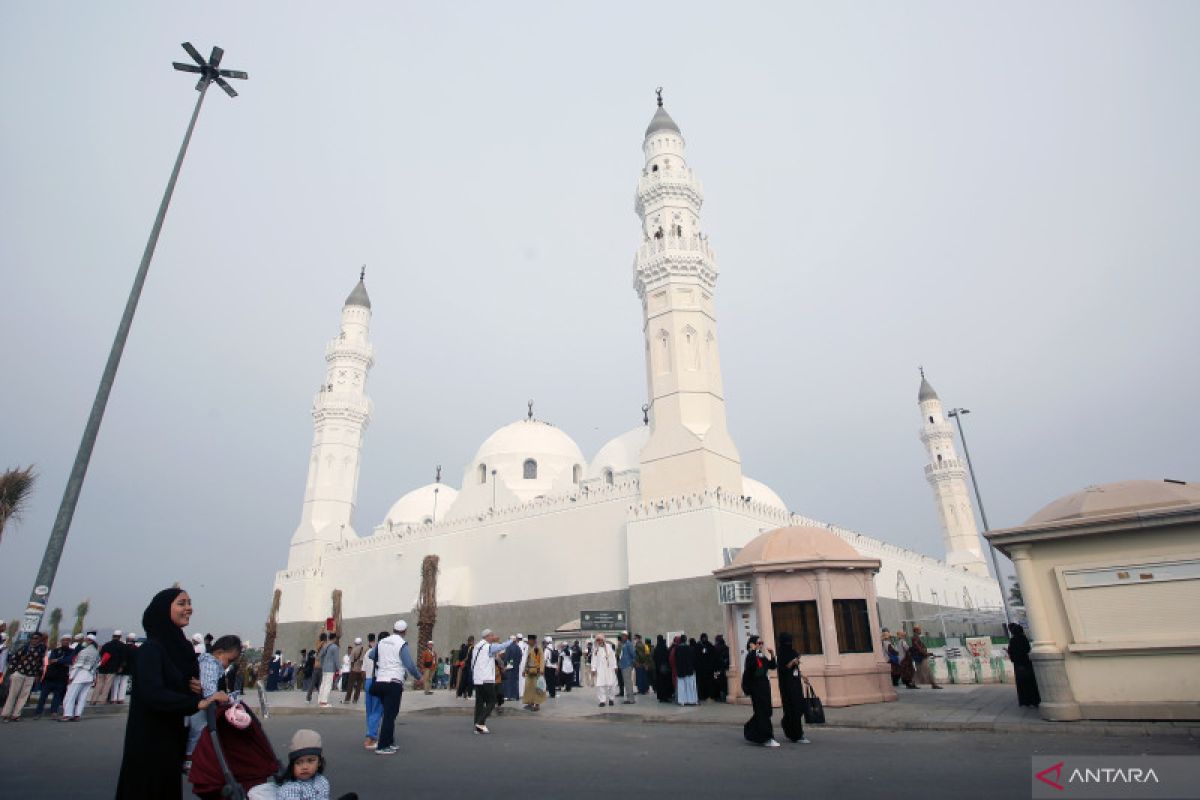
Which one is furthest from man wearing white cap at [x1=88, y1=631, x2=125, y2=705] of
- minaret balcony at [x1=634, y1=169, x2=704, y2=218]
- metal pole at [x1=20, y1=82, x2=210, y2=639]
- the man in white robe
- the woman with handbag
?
minaret balcony at [x1=634, y1=169, x2=704, y2=218]

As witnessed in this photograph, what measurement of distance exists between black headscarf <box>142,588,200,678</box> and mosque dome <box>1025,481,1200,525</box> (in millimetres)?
9859

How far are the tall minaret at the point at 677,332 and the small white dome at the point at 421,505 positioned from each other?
18655mm

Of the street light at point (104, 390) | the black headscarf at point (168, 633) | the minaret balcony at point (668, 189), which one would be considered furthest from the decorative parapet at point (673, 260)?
the black headscarf at point (168, 633)

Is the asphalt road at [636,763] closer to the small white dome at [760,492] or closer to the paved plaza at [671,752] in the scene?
the paved plaza at [671,752]

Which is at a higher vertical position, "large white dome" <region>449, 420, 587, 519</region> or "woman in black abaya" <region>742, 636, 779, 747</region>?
"large white dome" <region>449, 420, 587, 519</region>

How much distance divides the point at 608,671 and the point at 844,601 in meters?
4.75

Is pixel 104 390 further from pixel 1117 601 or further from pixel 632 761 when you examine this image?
pixel 1117 601

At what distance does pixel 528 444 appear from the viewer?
35.6 meters

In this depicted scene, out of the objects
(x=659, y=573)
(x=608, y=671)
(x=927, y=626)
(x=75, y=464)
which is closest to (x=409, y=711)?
(x=608, y=671)

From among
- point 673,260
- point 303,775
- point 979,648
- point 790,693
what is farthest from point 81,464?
point 673,260

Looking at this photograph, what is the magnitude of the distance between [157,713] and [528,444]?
32026 millimetres

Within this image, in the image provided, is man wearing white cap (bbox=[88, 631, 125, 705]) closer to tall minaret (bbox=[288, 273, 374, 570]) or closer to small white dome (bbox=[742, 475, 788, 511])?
tall minaret (bbox=[288, 273, 374, 570])

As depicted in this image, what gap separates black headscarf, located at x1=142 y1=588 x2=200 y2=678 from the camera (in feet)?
12.3

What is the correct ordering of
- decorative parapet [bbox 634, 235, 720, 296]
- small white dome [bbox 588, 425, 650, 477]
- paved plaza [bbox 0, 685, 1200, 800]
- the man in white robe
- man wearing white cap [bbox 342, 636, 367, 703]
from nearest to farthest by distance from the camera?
A: paved plaza [bbox 0, 685, 1200, 800]
the man in white robe
man wearing white cap [bbox 342, 636, 367, 703]
decorative parapet [bbox 634, 235, 720, 296]
small white dome [bbox 588, 425, 650, 477]
